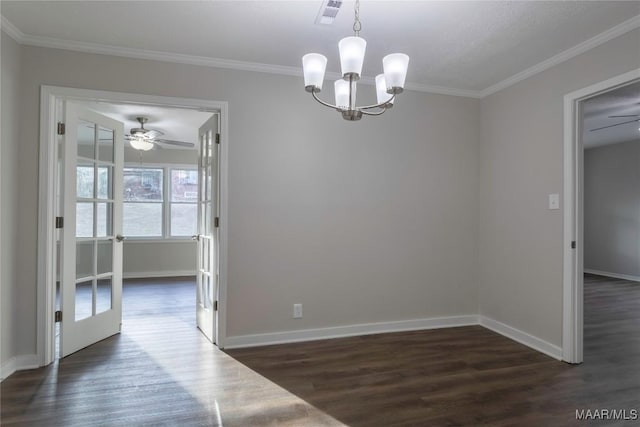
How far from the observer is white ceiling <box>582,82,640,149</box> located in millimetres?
3982

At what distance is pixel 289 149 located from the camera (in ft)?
10.9

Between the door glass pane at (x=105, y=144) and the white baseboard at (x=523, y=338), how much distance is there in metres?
4.09

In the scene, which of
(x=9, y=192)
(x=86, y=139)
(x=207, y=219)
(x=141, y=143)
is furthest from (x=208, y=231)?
(x=141, y=143)

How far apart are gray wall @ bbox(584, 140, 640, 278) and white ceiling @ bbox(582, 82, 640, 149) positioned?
32 centimetres

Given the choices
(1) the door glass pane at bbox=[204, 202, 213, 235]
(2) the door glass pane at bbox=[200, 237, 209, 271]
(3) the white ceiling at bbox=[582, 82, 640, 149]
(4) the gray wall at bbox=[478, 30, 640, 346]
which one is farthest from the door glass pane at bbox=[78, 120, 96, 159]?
(3) the white ceiling at bbox=[582, 82, 640, 149]

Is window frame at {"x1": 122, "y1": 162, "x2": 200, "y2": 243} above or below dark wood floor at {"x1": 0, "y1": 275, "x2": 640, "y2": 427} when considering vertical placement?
above

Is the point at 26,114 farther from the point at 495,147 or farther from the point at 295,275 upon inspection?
the point at 495,147

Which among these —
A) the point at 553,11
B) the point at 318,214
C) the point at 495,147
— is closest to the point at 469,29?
the point at 553,11

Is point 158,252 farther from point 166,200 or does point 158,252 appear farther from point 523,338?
point 523,338

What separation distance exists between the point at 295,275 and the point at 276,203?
0.68 m

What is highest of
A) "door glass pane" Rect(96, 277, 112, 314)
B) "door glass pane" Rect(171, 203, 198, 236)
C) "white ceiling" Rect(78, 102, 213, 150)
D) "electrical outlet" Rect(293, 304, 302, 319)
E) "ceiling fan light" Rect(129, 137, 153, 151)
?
"white ceiling" Rect(78, 102, 213, 150)

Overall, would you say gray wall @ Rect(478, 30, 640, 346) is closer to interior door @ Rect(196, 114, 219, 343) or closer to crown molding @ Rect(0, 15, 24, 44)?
interior door @ Rect(196, 114, 219, 343)

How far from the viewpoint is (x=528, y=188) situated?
3.31 meters

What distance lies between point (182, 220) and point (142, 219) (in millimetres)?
708
